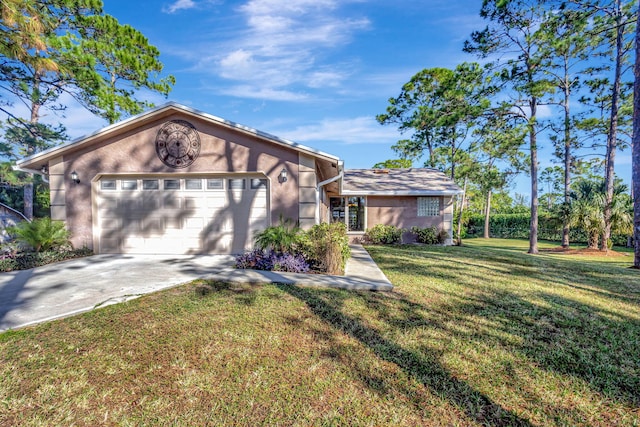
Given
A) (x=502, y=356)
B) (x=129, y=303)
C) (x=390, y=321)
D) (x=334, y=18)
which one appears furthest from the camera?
(x=334, y=18)

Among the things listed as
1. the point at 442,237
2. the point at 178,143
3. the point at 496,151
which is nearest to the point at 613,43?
the point at 496,151

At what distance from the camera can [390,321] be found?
3943mm

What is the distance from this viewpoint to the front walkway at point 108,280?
4.19 metres

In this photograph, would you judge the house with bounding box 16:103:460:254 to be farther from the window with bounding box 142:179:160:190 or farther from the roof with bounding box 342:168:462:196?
the roof with bounding box 342:168:462:196

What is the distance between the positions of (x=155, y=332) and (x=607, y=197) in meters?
19.6

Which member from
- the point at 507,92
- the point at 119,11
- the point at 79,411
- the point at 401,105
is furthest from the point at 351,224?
the point at 401,105

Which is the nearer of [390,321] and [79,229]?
[390,321]

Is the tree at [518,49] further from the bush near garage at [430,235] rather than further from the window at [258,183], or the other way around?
the window at [258,183]

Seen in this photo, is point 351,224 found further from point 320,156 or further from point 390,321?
point 390,321

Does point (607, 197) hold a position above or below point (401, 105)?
below

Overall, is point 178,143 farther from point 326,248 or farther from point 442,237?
point 442,237

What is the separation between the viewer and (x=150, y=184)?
8.51 metres

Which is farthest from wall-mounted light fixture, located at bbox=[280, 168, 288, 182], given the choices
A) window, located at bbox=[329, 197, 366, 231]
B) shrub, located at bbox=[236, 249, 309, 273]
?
window, located at bbox=[329, 197, 366, 231]

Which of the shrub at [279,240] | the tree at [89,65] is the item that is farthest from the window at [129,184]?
the shrub at [279,240]
